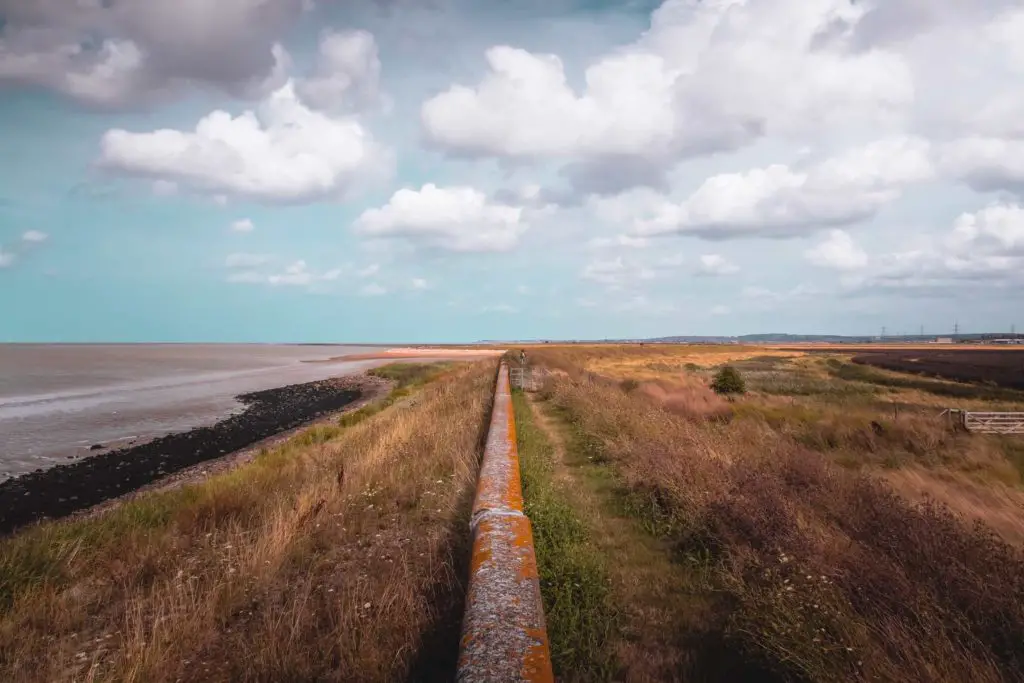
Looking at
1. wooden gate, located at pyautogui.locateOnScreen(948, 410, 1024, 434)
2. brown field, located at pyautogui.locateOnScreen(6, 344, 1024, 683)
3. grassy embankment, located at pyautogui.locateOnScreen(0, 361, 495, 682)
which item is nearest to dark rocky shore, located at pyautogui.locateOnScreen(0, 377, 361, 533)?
brown field, located at pyautogui.locateOnScreen(6, 344, 1024, 683)

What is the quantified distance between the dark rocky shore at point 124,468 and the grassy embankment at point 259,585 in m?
5.62

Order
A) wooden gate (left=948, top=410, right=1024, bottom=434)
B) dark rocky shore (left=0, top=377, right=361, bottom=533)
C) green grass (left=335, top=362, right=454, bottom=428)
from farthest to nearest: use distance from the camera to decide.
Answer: green grass (left=335, top=362, right=454, bottom=428)
wooden gate (left=948, top=410, right=1024, bottom=434)
dark rocky shore (left=0, top=377, right=361, bottom=533)

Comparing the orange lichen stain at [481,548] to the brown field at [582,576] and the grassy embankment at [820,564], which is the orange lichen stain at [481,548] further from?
the grassy embankment at [820,564]

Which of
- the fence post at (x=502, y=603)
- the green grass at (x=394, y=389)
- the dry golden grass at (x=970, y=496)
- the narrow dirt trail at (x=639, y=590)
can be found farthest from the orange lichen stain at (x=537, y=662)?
the green grass at (x=394, y=389)

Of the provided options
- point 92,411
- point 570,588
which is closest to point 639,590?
point 570,588

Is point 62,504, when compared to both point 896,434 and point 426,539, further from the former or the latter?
point 896,434

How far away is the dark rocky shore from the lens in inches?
474

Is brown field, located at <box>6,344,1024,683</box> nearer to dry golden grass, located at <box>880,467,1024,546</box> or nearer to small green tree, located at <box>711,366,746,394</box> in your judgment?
dry golden grass, located at <box>880,467,1024,546</box>

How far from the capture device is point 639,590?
4.07m

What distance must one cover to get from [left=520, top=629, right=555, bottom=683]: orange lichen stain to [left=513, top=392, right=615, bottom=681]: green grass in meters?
0.46

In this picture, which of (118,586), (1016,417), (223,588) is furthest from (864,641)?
(1016,417)

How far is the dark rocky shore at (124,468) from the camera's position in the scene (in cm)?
1203

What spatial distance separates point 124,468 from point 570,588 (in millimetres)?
16220

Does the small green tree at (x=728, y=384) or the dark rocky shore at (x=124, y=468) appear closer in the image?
the dark rocky shore at (x=124, y=468)
